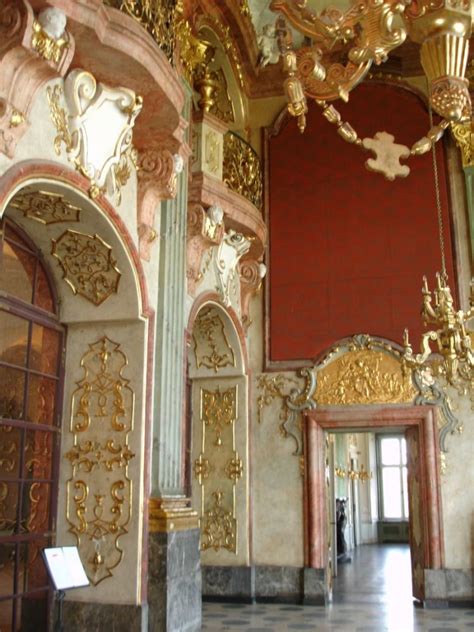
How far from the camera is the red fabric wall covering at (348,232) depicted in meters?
10.7

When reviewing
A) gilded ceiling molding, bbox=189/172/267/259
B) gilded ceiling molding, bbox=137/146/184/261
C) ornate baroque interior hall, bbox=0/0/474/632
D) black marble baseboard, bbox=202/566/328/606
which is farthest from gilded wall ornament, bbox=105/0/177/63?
black marble baseboard, bbox=202/566/328/606

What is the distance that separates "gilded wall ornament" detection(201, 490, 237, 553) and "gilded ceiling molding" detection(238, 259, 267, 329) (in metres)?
2.64

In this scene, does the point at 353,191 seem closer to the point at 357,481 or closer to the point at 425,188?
the point at 425,188

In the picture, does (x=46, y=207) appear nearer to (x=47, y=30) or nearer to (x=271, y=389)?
(x=47, y=30)

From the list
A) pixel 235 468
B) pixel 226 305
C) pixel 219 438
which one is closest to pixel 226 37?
pixel 226 305

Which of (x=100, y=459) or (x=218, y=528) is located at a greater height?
(x=100, y=459)

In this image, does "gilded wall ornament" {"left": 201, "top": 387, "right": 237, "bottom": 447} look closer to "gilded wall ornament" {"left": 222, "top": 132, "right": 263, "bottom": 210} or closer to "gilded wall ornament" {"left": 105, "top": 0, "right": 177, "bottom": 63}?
"gilded wall ornament" {"left": 222, "top": 132, "right": 263, "bottom": 210}

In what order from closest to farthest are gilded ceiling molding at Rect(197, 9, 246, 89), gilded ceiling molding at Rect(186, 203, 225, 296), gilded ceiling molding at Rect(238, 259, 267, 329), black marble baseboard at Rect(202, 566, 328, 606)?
1. gilded ceiling molding at Rect(186, 203, 225, 296)
2. gilded ceiling molding at Rect(197, 9, 246, 89)
3. black marble baseboard at Rect(202, 566, 328, 606)
4. gilded ceiling molding at Rect(238, 259, 267, 329)

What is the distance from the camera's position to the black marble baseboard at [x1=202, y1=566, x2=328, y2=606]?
9961 mm

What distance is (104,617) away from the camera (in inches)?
242

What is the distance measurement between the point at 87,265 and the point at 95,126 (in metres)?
1.26

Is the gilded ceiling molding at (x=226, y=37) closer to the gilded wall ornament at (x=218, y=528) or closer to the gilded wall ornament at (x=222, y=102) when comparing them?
the gilded wall ornament at (x=222, y=102)

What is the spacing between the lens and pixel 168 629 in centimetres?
622

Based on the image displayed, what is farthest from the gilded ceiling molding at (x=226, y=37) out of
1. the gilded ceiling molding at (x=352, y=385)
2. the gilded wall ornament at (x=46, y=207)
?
the gilded ceiling molding at (x=352, y=385)
